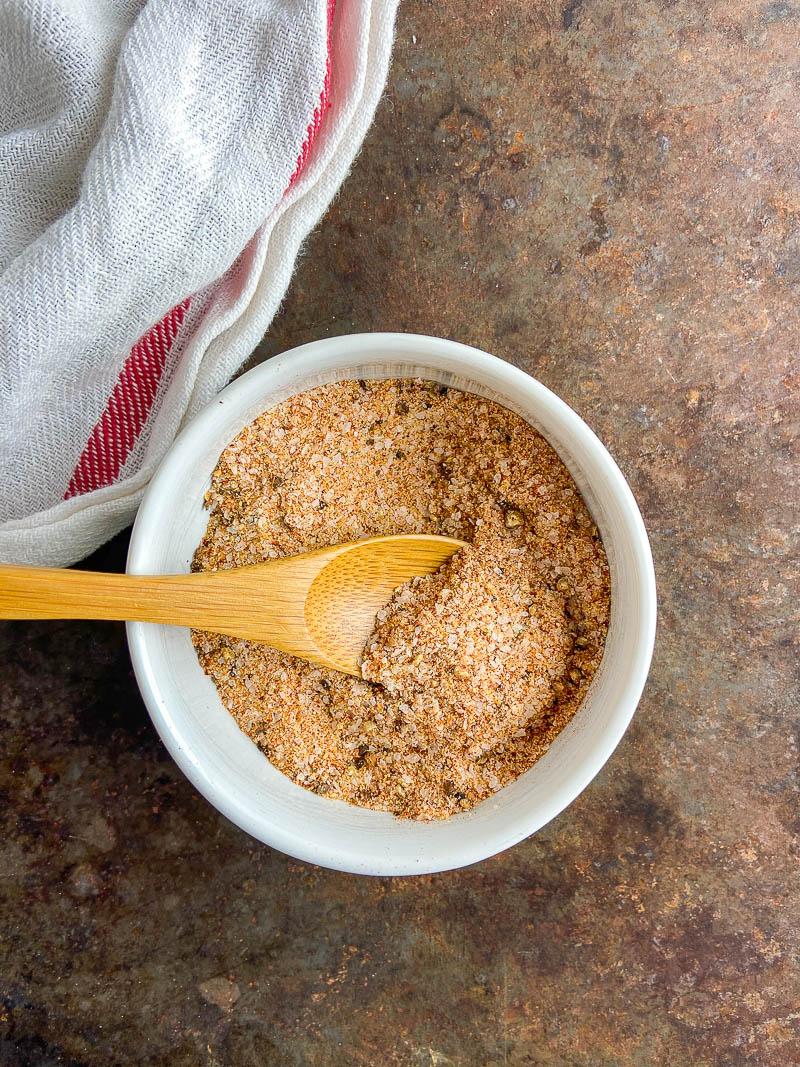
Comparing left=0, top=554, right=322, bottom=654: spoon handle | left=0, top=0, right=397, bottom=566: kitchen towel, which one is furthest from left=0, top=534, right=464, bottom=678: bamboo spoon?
left=0, top=0, right=397, bottom=566: kitchen towel

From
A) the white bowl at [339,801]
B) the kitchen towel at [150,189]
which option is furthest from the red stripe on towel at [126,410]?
the white bowl at [339,801]

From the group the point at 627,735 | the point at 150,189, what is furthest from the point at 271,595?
the point at 627,735

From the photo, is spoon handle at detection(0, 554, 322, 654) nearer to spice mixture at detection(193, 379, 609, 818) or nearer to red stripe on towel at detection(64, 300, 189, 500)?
spice mixture at detection(193, 379, 609, 818)

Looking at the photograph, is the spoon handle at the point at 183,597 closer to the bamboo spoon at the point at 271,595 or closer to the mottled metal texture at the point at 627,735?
the bamboo spoon at the point at 271,595

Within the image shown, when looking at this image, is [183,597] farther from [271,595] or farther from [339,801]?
[339,801]

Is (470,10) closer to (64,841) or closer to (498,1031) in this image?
(64,841)

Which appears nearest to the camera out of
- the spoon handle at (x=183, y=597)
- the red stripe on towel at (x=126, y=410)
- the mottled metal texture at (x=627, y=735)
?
the spoon handle at (x=183, y=597)
